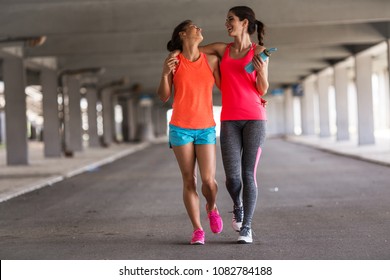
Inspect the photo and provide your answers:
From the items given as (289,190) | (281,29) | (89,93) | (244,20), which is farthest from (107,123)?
(244,20)

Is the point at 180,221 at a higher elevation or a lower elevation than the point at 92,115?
lower

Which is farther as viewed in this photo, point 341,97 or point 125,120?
point 125,120

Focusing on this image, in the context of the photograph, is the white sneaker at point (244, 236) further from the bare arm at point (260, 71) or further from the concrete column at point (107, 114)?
the concrete column at point (107, 114)

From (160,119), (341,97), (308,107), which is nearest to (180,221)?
(341,97)

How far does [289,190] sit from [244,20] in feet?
23.6

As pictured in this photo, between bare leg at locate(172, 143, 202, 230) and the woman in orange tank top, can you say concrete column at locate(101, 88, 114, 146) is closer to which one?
bare leg at locate(172, 143, 202, 230)

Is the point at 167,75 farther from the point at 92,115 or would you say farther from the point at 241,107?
the point at 92,115

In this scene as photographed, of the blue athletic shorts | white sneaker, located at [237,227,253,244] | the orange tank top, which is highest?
the orange tank top

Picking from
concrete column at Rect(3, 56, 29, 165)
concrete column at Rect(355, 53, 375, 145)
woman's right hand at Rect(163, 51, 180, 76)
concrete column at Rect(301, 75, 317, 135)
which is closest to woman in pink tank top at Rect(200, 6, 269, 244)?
woman's right hand at Rect(163, 51, 180, 76)

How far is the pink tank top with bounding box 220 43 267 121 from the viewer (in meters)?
7.65

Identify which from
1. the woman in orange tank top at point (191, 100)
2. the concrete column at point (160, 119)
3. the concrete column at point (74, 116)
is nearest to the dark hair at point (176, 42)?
the woman in orange tank top at point (191, 100)

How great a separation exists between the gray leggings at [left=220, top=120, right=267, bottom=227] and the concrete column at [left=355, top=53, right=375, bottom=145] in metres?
26.3

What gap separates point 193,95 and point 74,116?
31.6m

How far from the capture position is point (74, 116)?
3869 cm
